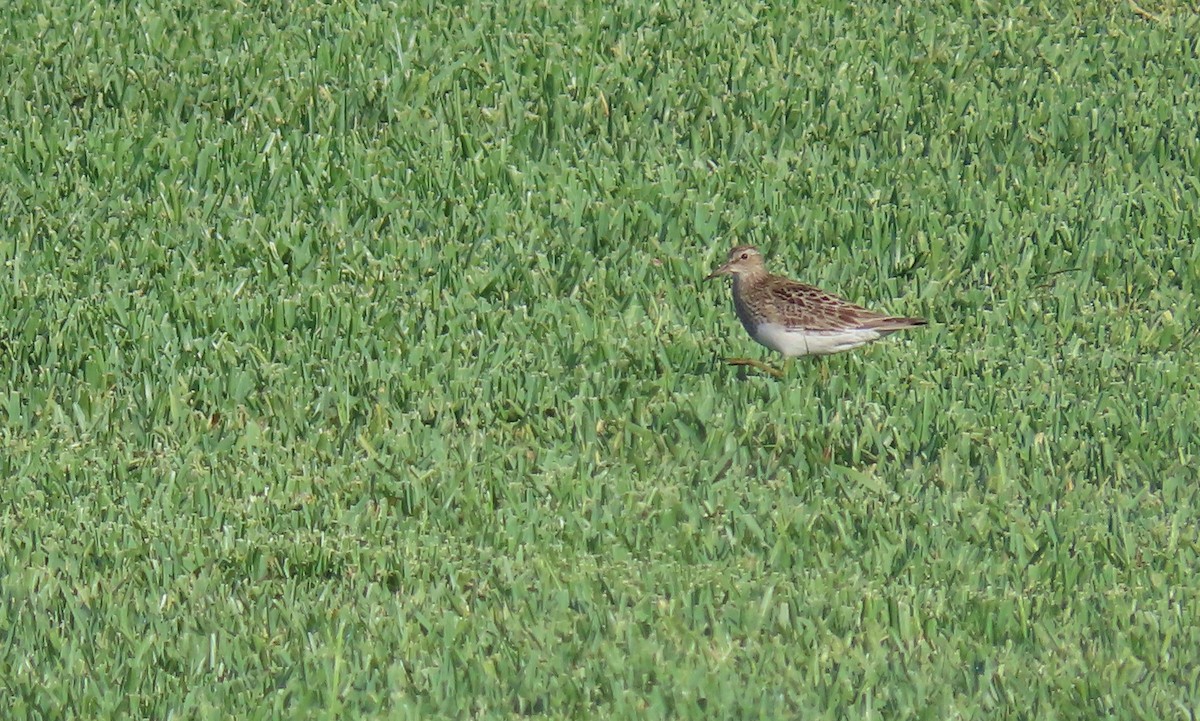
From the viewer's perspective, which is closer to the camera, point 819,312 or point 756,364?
point 819,312

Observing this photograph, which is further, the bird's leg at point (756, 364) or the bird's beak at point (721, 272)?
the bird's beak at point (721, 272)

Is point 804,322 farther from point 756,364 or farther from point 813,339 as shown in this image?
point 756,364

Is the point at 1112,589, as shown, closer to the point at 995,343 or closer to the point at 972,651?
the point at 972,651

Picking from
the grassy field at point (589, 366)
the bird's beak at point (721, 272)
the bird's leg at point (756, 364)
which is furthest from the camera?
the bird's beak at point (721, 272)

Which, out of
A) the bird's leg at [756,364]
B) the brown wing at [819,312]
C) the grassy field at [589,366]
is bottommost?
the bird's leg at [756,364]

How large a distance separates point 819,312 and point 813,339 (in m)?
0.13

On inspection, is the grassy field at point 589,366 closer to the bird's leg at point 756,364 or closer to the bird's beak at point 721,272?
the bird's leg at point 756,364

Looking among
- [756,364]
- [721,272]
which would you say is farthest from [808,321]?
[721,272]

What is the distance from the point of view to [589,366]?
8.03 metres

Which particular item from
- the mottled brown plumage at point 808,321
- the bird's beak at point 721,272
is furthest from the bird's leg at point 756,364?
the bird's beak at point 721,272

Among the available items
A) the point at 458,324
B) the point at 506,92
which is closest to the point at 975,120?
the point at 506,92

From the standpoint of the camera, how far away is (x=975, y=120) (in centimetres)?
1076

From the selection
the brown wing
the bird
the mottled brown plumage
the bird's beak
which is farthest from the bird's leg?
the bird's beak

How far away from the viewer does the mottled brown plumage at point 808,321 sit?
773 cm
